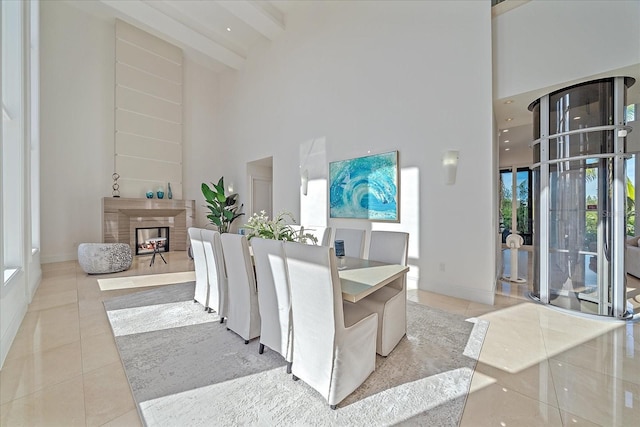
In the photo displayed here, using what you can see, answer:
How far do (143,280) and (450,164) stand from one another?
5314 mm

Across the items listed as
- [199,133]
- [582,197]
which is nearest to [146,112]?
[199,133]

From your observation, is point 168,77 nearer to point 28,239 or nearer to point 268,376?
point 28,239

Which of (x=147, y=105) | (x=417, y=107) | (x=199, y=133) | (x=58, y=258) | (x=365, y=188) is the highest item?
(x=147, y=105)

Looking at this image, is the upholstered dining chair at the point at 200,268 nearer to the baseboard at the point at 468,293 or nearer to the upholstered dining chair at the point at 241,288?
the upholstered dining chair at the point at 241,288

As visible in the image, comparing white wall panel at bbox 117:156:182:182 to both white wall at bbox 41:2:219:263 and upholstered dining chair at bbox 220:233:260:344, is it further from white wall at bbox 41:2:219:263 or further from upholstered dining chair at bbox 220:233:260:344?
upholstered dining chair at bbox 220:233:260:344

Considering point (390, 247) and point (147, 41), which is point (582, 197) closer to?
point (390, 247)

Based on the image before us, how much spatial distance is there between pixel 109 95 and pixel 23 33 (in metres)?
4.13

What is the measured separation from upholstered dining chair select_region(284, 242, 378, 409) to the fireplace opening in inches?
258

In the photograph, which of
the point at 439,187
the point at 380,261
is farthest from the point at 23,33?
the point at 439,187

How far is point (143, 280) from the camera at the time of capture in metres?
4.58

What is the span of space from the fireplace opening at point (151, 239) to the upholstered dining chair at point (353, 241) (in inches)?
227

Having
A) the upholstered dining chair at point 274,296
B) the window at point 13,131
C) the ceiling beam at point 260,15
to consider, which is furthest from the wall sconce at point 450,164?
the window at point 13,131

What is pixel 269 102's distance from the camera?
6723 mm

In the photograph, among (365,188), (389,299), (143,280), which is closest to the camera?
(389,299)
